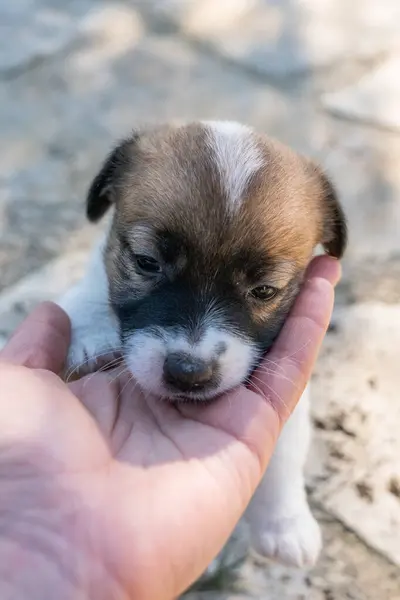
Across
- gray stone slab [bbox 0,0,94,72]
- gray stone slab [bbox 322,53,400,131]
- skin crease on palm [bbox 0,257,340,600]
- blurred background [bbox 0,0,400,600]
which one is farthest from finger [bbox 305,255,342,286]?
gray stone slab [bbox 0,0,94,72]

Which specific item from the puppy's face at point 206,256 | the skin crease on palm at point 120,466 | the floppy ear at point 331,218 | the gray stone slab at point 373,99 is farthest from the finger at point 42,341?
the gray stone slab at point 373,99

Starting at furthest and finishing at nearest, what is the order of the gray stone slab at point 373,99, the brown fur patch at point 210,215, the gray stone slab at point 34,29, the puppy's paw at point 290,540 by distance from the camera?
the gray stone slab at point 34,29
the gray stone slab at point 373,99
the puppy's paw at point 290,540
the brown fur patch at point 210,215

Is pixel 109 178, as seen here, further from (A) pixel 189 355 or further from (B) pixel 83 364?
(A) pixel 189 355

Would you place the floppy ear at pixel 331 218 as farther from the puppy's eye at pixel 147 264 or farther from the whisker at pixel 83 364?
the whisker at pixel 83 364

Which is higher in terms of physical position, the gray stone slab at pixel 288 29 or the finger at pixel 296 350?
the finger at pixel 296 350

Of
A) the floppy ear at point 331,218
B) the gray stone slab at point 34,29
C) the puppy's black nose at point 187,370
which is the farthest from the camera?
the gray stone slab at point 34,29

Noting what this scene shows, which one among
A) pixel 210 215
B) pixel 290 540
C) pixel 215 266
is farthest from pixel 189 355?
pixel 290 540
